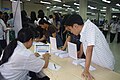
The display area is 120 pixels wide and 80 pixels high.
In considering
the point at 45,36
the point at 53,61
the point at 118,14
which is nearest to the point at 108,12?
the point at 118,14

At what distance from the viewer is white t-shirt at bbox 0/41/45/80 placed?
1.59 m

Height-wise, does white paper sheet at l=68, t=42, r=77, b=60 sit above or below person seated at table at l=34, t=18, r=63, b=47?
below

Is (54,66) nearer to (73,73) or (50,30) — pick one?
(73,73)

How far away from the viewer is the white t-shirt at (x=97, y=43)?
1.54m

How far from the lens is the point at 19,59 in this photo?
1.58 metres

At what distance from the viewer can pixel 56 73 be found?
171cm

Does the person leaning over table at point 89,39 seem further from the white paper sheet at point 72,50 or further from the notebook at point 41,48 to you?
the notebook at point 41,48

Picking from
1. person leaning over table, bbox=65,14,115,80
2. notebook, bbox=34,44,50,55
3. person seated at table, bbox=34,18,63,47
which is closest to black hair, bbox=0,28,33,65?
person leaning over table, bbox=65,14,115,80

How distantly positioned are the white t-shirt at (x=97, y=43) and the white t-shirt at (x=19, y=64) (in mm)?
530

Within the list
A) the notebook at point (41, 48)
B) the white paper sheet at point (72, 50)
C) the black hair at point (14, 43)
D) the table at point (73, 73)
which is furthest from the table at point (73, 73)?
the notebook at point (41, 48)

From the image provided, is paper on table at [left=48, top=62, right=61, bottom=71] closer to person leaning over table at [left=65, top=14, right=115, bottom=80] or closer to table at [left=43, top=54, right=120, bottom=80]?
table at [left=43, top=54, right=120, bottom=80]

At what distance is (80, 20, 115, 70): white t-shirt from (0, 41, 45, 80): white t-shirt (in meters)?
0.53

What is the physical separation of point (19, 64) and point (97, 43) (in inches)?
29.7

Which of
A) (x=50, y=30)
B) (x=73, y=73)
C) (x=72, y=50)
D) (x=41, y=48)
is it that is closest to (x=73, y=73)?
(x=73, y=73)
